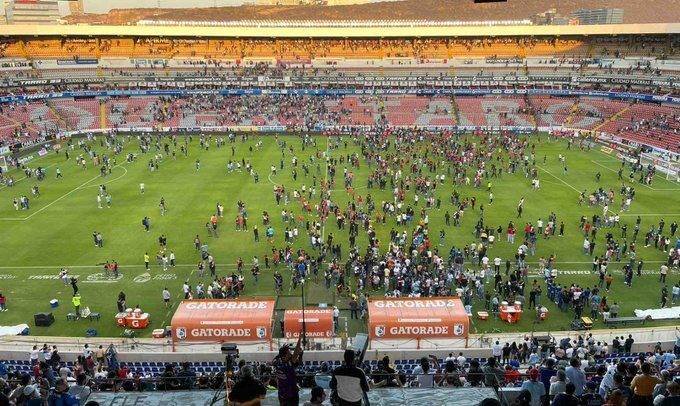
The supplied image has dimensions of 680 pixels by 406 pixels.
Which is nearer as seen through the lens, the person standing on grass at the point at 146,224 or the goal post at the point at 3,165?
the person standing on grass at the point at 146,224

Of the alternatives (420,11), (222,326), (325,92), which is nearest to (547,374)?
(222,326)

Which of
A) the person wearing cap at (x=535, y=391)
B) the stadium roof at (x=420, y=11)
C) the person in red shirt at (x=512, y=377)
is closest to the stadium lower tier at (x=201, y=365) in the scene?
the person in red shirt at (x=512, y=377)

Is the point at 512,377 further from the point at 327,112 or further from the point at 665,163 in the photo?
the point at 327,112

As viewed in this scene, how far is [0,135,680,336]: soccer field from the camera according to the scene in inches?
834

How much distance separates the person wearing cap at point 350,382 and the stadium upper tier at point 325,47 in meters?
71.8

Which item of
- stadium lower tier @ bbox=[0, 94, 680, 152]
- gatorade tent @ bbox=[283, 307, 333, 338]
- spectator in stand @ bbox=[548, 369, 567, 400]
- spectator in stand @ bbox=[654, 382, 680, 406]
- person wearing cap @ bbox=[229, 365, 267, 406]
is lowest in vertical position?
gatorade tent @ bbox=[283, 307, 333, 338]

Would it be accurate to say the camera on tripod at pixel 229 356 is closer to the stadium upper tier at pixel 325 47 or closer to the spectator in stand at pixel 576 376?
the spectator in stand at pixel 576 376

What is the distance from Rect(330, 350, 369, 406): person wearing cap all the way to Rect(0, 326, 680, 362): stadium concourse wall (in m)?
9.45

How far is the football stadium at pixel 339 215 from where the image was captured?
12398 millimetres

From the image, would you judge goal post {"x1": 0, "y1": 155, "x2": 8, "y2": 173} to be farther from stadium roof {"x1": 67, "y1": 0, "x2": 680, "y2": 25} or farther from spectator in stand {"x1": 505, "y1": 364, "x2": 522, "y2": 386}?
stadium roof {"x1": 67, "y1": 0, "x2": 680, "y2": 25}

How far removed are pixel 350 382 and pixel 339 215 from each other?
895 inches

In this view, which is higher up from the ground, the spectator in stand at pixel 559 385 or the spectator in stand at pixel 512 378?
the spectator in stand at pixel 559 385

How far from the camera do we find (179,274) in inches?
921

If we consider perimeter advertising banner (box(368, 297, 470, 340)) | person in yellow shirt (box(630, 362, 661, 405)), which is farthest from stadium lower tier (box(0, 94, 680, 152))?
person in yellow shirt (box(630, 362, 661, 405))
